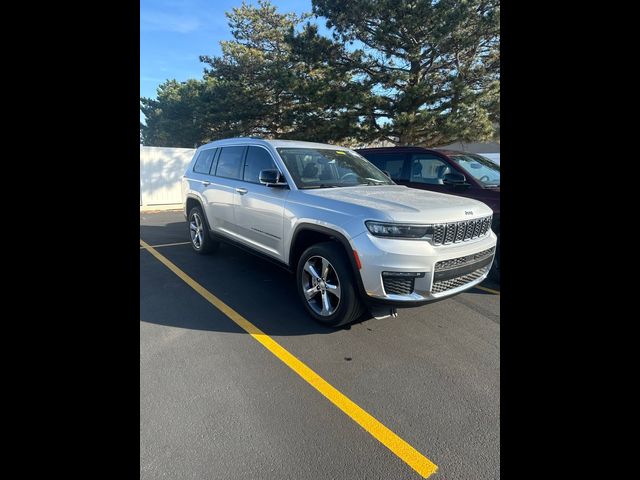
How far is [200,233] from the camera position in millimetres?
5984

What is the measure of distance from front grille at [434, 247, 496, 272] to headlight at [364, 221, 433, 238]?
291mm

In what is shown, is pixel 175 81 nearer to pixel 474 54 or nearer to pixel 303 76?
pixel 303 76

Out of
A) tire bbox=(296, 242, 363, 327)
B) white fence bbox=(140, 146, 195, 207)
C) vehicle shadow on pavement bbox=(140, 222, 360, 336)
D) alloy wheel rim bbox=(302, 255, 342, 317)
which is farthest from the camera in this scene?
white fence bbox=(140, 146, 195, 207)

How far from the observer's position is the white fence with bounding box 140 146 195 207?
1474 cm

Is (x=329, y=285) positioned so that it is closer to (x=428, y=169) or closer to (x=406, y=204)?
(x=406, y=204)

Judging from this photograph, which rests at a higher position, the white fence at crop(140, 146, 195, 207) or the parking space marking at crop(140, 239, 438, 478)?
the white fence at crop(140, 146, 195, 207)

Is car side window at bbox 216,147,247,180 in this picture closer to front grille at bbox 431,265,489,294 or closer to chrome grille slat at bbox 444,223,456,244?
chrome grille slat at bbox 444,223,456,244

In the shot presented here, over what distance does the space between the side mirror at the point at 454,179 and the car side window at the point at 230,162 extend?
301cm

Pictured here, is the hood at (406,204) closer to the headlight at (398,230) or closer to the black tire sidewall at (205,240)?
the headlight at (398,230)

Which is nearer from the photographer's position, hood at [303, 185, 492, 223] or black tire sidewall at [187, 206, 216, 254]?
hood at [303, 185, 492, 223]

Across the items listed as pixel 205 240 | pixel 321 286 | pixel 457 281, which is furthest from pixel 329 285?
pixel 205 240

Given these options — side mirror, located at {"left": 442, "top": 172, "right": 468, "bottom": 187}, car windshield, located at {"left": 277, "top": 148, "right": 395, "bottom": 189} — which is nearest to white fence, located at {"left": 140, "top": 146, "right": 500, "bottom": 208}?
car windshield, located at {"left": 277, "top": 148, "right": 395, "bottom": 189}

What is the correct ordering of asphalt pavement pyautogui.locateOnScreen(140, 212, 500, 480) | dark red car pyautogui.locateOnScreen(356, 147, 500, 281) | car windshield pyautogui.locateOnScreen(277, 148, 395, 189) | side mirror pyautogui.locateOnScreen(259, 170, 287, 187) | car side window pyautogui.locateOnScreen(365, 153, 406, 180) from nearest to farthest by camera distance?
asphalt pavement pyautogui.locateOnScreen(140, 212, 500, 480) < side mirror pyautogui.locateOnScreen(259, 170, 287, 187) < car windshield pyautogui.locateOnScreen(277, 148, 395, 189) < dark red car pyautogui.locateOnScreen(356, 147, 500, 281) < car side window pyautogui.locateOnScreen(365, 153, 406, 180)
